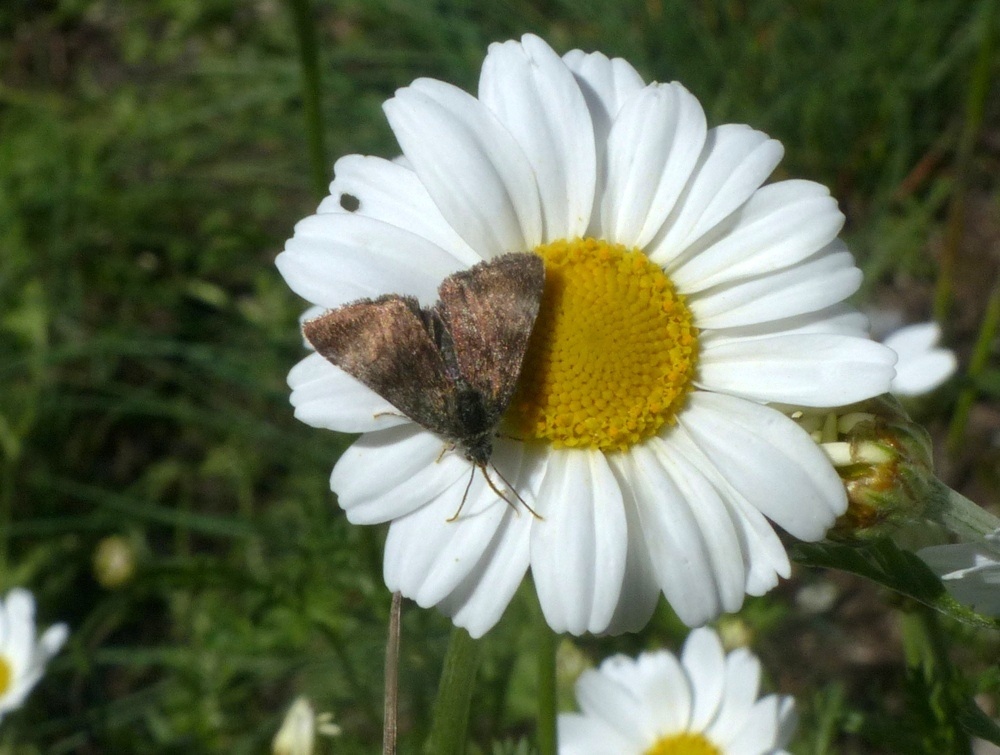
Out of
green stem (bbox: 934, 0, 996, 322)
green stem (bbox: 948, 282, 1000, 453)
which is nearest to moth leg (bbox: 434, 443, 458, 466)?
green stem (bbox: 948, 282, 1000, 453)

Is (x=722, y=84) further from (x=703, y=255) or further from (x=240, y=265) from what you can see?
(x=703, y=255)

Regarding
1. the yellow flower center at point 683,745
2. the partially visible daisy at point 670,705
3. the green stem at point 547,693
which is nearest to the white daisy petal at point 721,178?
the green stem at point 547,693

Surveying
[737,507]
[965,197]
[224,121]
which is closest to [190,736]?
Answer: [737,507]

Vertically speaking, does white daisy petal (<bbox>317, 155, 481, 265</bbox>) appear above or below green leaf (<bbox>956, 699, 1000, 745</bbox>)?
above

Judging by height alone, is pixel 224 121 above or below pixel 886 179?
above

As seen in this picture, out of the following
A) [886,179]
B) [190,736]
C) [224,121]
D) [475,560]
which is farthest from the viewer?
[224,121]

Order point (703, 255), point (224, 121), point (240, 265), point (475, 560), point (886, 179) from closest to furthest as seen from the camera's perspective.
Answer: point (475, 560) < point (703, 255) < point (886, 179) < point (240, 265) < point (224, 121)

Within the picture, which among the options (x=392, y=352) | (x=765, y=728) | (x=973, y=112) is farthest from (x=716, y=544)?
(x=973, y=112)

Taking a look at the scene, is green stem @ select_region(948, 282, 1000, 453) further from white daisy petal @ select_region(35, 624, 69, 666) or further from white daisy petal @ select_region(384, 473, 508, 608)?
white daisy petal @ select_region(35, 624, 69, 666)
